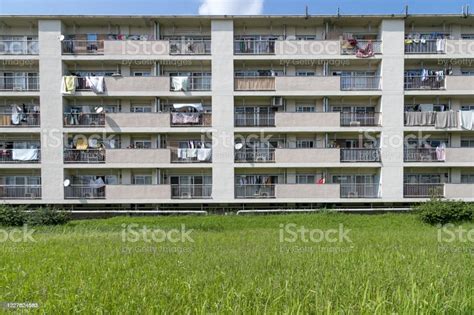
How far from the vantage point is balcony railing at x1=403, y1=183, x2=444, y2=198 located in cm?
2022

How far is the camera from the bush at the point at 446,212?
17250mm

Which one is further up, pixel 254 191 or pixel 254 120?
pixel 254 120

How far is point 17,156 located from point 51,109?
363cm

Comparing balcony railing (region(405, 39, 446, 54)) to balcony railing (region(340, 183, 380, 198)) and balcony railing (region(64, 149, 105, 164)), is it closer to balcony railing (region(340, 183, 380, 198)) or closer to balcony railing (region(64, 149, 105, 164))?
balcony railing (region(340, 183, 380, 198))

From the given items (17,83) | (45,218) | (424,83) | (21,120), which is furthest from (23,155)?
(424,83)

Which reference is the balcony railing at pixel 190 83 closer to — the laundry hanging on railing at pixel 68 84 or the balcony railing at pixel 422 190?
the laundry hanging on railing at pixel 68 84

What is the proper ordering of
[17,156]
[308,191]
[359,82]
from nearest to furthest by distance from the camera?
[308,191] → [17,156] → [359,82]

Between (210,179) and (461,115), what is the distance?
16.4m

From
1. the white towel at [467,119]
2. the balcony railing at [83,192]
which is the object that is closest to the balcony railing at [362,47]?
the white towel at [467,119]

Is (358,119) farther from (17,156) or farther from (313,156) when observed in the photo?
(17,156)

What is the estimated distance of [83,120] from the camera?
20781 millimetres

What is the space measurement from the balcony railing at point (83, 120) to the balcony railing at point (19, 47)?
4.57 meters

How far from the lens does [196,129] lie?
20.6 meters

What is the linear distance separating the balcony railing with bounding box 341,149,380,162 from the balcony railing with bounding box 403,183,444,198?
2.71 m
